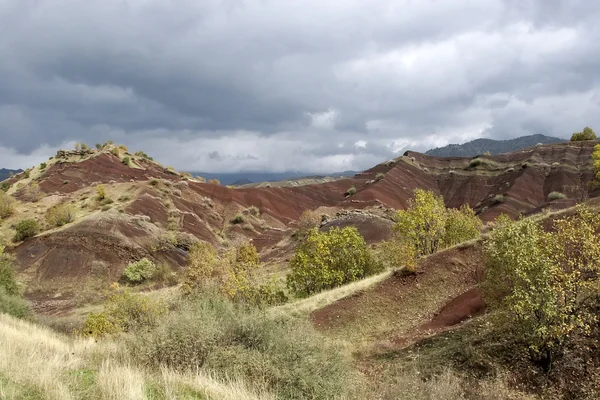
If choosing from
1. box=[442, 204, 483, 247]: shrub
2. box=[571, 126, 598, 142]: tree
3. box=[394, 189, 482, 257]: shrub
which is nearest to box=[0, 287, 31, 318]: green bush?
box=[394, 189, 482, 257]: shrub

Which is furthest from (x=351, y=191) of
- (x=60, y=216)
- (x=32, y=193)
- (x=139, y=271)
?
(x=32, y=193)

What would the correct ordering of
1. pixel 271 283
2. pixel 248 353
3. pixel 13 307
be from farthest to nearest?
pixel 271 283, pixel 13 307, pixel 248 353

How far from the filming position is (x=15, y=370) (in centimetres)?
747

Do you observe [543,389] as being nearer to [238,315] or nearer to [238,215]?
[238,315]

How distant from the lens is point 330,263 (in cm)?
3372

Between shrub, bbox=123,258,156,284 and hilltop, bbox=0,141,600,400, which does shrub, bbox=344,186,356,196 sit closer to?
hilltop, bbox=0,141,600,400

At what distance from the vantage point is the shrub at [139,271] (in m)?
55.2

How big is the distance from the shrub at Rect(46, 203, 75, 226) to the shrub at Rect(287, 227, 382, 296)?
45466 millimetres

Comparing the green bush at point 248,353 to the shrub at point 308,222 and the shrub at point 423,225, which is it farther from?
the shrub at point 308,222

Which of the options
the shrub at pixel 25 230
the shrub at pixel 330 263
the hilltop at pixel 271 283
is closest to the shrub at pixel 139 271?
the hilltop at pixel 271 283

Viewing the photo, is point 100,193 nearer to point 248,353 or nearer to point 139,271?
point 139,271

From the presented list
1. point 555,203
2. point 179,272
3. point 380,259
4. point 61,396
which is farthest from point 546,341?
point 555,203

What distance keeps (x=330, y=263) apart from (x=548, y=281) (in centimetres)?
2168

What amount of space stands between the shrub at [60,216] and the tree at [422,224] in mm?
51889
